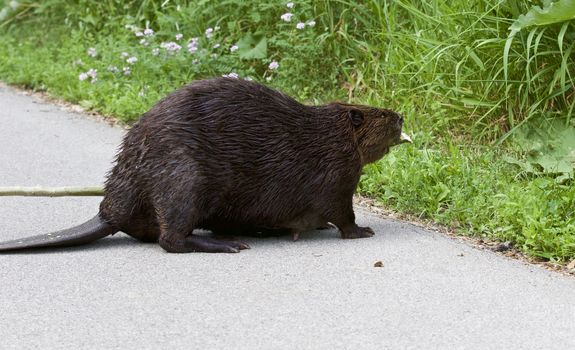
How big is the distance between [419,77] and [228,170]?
7.68 ft

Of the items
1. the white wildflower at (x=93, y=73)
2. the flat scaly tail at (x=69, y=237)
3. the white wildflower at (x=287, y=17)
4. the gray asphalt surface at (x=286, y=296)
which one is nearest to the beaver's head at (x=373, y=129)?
the gray asphalt surface at (x=286, y=296)

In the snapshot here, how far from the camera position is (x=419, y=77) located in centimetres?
747

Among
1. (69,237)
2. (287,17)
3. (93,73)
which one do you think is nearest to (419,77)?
(287,17)

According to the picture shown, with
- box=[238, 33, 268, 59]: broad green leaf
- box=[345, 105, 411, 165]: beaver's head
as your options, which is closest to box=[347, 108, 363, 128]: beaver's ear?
box=[345, 105, 411, 165]: beaver's head

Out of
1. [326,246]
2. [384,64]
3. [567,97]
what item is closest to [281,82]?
[384,64]

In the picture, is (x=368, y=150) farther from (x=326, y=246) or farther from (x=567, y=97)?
(x=567, y=97)

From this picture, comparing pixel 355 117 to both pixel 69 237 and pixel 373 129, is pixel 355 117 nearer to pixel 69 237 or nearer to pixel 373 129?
pixel 373 129

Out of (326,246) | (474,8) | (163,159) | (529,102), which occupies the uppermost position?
(474,8)

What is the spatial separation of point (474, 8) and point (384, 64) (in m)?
0.85

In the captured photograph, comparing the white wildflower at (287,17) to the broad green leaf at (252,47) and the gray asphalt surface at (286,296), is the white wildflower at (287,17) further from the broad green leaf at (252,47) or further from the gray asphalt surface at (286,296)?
the gray asphalt surface at (286,296)

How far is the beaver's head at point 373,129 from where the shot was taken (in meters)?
5.86

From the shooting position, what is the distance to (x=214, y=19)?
30.2 feet

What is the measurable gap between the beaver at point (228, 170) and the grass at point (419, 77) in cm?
76

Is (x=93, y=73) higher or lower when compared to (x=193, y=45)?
lower
